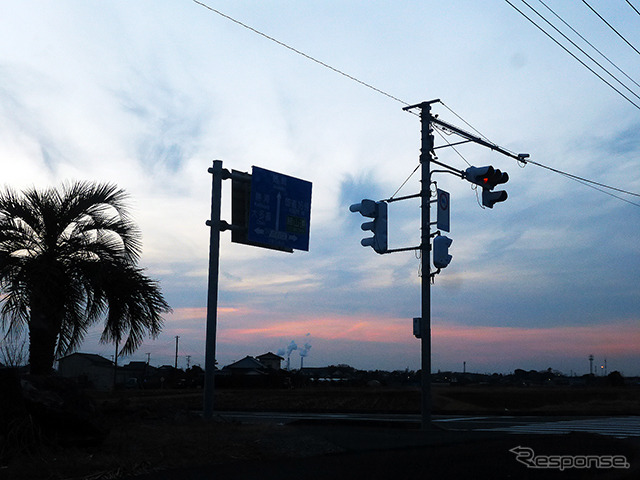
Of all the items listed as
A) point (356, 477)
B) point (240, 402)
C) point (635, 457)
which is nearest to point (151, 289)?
point (356, 477)

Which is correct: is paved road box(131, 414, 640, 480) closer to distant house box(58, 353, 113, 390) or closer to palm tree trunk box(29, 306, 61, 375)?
palm tree trunk box(29, 306, 61, 375)

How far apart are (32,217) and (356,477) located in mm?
9129

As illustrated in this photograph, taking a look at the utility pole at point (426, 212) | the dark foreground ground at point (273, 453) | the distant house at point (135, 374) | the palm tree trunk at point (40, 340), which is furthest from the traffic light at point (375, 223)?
the distant house at point (135, 374)

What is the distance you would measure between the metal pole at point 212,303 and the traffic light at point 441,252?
5406mm

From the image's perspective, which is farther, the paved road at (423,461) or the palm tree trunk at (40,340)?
the palm tree trunk at (40,340)

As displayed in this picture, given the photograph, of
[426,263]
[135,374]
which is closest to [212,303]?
[426,263]

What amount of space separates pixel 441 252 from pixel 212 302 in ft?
19.2

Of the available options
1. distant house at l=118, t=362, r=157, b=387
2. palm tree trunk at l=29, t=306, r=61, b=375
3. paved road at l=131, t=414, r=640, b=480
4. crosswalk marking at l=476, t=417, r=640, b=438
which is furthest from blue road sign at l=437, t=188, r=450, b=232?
distant house at l=118, t=362, r=157, b=387

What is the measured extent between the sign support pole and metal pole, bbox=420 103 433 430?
522 cm

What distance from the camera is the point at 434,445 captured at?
33.6ft

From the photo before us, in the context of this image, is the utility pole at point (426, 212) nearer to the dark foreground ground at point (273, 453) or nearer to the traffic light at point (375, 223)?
the traffic light at point (375, 223)

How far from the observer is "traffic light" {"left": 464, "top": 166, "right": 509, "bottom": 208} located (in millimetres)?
16578

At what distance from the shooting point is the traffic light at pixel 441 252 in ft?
52.7

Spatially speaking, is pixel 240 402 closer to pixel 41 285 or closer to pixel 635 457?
pixel 41 285
